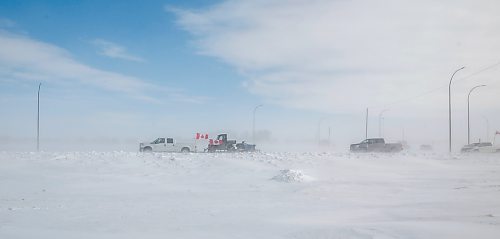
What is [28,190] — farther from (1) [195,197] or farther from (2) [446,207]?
(2) [446,207]

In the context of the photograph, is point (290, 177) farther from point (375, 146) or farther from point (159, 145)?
point (375, 146)

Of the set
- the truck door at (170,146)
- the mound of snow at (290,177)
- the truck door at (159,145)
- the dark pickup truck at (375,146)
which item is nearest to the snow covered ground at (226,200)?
the mound of snow at (290,177)

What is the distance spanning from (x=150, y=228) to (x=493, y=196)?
1232 cm

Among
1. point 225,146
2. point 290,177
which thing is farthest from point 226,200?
point 225,146

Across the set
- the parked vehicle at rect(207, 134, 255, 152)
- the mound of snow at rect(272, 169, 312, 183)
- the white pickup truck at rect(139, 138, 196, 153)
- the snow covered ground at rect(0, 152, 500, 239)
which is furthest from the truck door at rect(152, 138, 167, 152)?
the mound of snow at rect(272, 169, 312, 183)

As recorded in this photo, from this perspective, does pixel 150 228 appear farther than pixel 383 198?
Answer: No

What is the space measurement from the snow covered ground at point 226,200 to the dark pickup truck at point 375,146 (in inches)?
1002

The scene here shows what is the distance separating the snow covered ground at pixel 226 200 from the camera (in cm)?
959

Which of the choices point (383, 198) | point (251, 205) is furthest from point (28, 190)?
point (383, 198)

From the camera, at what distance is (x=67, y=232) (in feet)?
30.8

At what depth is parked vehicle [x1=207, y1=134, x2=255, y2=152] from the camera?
2007 inches

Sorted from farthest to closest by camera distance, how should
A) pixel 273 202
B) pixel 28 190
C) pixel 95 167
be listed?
pixel 95 167
pixel 28 190
pixel 273 202

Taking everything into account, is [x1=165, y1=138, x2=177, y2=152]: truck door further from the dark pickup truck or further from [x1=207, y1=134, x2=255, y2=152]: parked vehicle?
the dark pickup truck

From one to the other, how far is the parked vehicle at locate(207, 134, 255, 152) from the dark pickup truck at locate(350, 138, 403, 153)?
13222 mm
